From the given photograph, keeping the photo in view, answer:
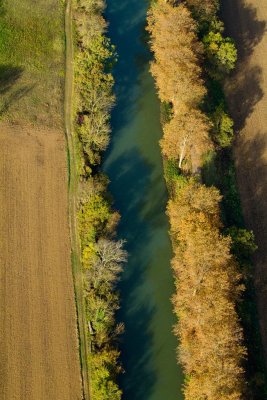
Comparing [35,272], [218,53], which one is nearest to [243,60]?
[218,53]

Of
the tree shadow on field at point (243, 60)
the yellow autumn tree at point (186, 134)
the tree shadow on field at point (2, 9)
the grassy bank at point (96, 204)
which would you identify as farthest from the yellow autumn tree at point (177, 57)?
the tree shadow on field at point (2, 9)

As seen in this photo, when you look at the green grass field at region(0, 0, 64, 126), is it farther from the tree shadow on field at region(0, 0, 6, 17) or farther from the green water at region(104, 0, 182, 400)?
the green water at region(104, 0, 182, 400)

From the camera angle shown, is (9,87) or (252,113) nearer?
(9,87)

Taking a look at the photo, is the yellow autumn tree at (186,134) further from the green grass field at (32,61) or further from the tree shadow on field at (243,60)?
the green grass field at (32,61)

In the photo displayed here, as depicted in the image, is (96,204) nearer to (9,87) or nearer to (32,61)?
(9,87)

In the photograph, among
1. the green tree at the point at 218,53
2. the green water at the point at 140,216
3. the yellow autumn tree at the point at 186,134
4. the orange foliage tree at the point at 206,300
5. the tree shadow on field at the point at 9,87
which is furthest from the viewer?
the green tree at the point at 218,53

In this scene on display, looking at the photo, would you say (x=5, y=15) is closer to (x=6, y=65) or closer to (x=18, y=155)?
(x=6, y=65)
